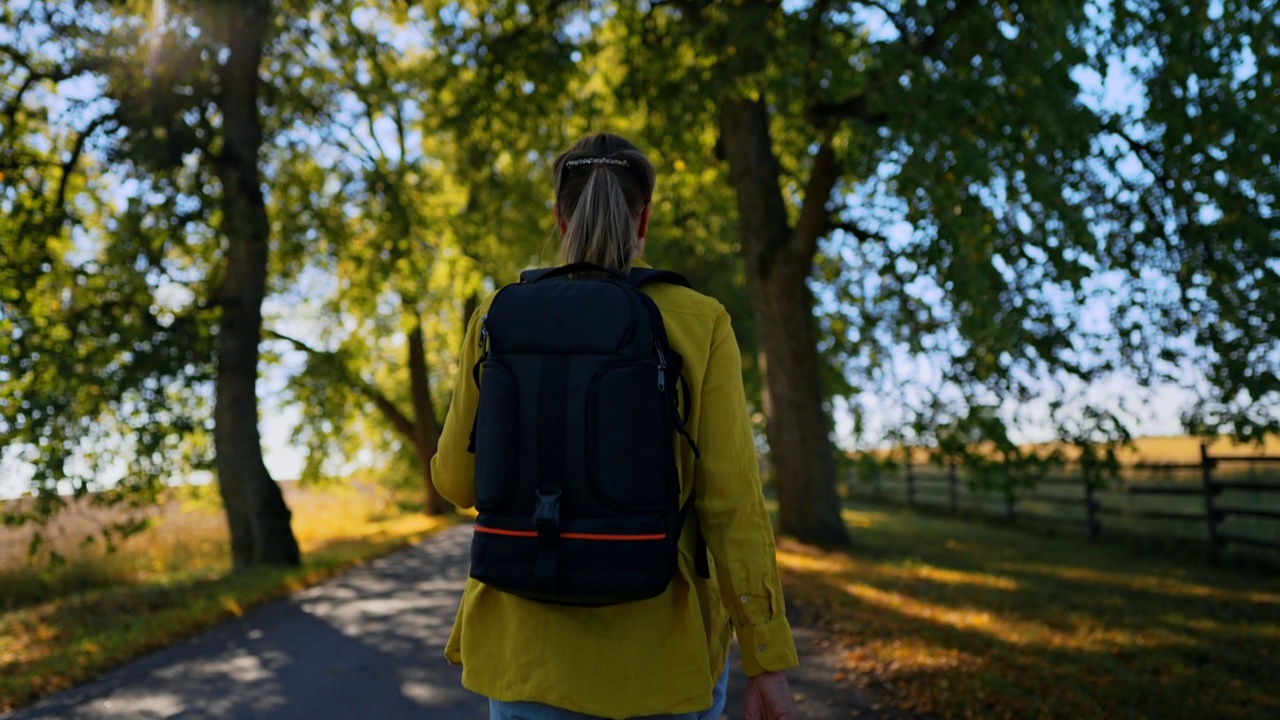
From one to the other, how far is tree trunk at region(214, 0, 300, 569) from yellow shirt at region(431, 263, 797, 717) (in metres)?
10.7

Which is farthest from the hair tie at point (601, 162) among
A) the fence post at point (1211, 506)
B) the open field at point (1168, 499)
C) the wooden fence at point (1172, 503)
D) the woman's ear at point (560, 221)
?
the fence post at point (1211, 506)

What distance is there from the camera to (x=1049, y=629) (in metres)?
7.27

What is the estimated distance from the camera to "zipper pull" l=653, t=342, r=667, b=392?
1866 mm

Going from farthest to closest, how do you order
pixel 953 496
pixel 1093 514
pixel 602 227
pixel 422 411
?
→ pixel 422 411, pixel 953 496, pixel 1093 514, pixel 602 227

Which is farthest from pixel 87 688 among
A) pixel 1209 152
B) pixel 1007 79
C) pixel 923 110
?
pixel 1209 152

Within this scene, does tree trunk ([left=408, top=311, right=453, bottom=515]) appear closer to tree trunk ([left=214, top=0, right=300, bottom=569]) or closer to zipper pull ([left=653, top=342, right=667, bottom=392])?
tree trunk ([left=214, top=0, right=300, bottom=569])

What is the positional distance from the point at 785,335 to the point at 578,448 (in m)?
10.6

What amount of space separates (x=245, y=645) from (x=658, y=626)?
628 centimetres

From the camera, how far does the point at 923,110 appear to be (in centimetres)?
749

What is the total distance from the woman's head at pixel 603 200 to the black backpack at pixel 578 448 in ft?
0.59

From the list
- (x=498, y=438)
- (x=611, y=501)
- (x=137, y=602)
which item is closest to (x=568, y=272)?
(x=498, y=438)

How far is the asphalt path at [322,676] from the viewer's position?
17.5ft

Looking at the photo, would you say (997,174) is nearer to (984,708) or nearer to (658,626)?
(984,708)

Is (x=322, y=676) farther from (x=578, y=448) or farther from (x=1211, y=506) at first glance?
(x=1211, y=506)
